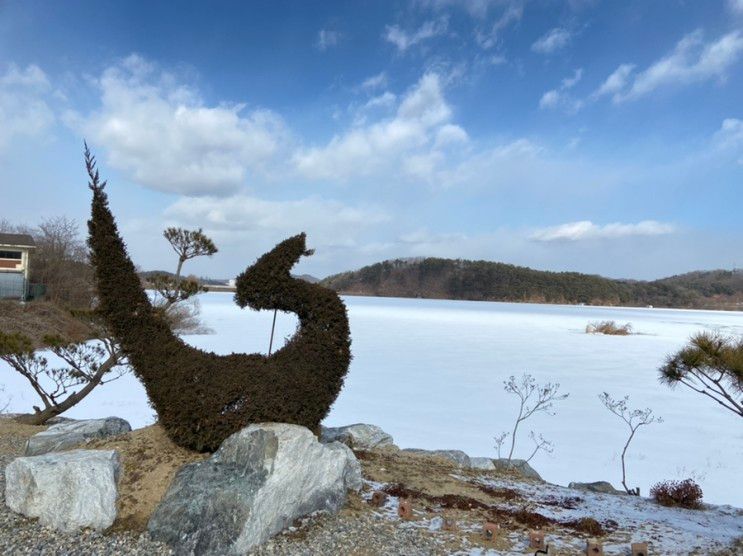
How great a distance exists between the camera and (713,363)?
4.70 metres

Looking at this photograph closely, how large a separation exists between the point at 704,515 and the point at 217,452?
5.71 meters

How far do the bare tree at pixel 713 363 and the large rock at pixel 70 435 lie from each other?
19.9ft

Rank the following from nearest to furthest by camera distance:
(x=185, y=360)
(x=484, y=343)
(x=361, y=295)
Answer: (x=185, y=360) → (x=484, y=343) → (x=361, y=295)

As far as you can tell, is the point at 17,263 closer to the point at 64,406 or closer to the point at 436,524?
the point at 64,406

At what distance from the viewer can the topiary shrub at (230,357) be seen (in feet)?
16.4

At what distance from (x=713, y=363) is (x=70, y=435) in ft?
22.6

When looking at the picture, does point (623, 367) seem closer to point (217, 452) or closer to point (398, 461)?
point (398, 461)

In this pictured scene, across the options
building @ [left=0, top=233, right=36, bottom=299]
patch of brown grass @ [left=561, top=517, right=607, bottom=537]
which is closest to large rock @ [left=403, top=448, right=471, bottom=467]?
patch of brown grass @ [left=561, top=517, right=607, bottom=537]

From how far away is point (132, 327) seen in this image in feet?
17.6

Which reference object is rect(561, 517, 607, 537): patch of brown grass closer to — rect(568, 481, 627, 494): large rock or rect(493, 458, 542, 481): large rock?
rect(568, 481, 627, 494): large rock

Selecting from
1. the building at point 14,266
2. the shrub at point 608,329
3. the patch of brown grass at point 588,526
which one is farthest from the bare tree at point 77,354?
the shrub at point 608,329

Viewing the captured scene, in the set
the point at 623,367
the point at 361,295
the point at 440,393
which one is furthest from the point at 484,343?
the point at 361,295

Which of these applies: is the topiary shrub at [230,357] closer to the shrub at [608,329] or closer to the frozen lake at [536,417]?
the frozen lake at [536,417]

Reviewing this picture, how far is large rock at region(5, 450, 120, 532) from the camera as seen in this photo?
4316 millimetres
